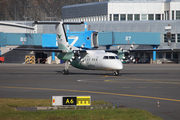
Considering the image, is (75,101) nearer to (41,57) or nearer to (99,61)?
(99,61)

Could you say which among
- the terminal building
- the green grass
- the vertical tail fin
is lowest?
the green grass

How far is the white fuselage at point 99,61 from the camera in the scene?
35688 mm

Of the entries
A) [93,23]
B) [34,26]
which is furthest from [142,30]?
[34,26]

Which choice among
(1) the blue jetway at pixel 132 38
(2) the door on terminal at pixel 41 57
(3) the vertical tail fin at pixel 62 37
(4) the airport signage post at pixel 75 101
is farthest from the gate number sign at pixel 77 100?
(2) the door on terminal at pixel 41 57

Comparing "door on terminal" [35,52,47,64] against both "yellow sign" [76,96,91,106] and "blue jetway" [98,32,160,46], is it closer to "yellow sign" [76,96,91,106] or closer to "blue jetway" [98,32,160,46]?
"blue jetway" [98,32,160,46]

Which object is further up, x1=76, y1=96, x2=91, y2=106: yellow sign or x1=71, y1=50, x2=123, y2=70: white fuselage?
x1=71, y1=50, x2=123, y2=70: white fuselage

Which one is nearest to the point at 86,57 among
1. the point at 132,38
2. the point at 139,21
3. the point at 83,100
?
the point at 83,100

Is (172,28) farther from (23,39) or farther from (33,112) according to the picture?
(33,112)

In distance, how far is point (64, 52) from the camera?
132 ft

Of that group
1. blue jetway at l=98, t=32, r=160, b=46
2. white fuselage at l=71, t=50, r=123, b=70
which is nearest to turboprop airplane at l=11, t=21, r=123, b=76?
white fuselage at l=71, t=50, r=123, b=70

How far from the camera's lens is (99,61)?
3731 centimetres

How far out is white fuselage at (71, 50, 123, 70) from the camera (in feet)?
117

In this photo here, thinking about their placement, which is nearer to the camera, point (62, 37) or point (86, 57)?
point (86, 57)

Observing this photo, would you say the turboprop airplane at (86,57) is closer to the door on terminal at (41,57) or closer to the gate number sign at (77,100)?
the gate number sign at (77,100)
